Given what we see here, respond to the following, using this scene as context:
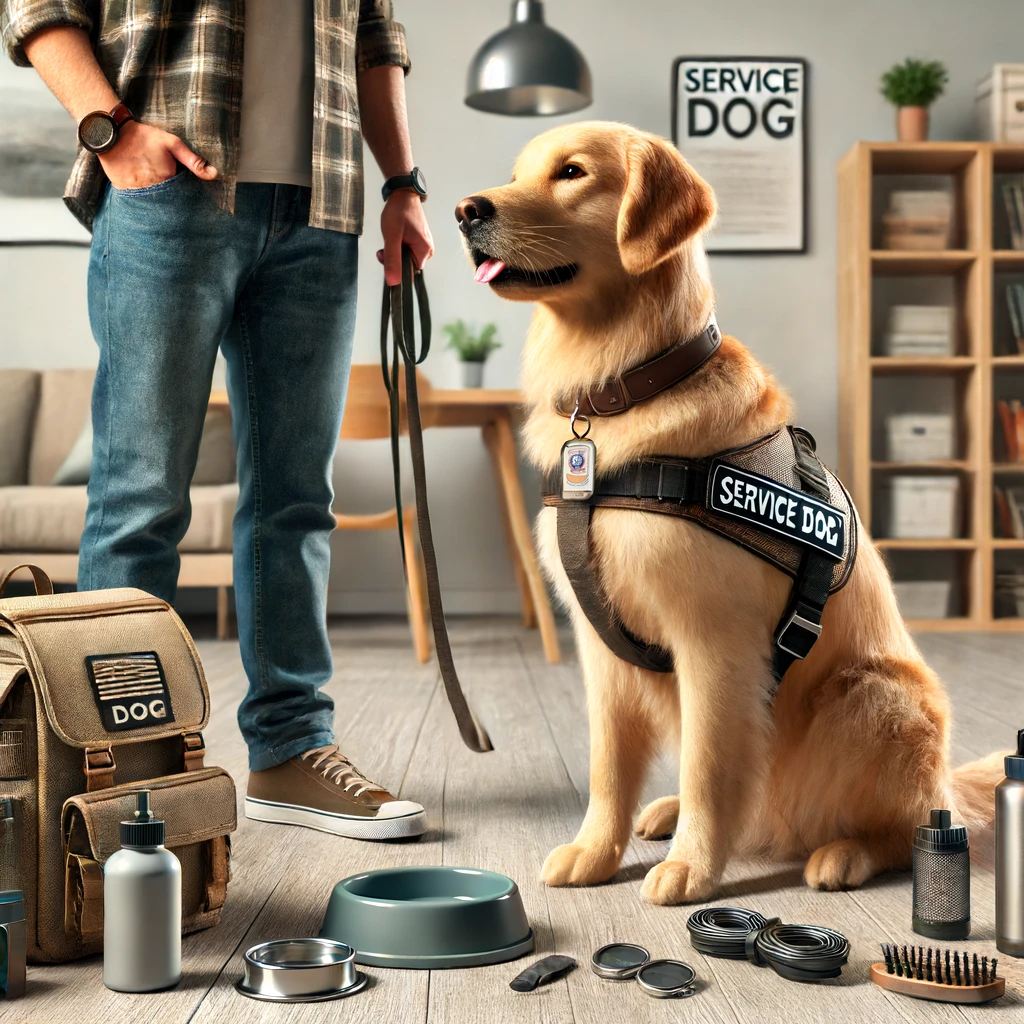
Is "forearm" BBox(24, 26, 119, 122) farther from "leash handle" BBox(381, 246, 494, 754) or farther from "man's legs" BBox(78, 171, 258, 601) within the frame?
"leash handle" BBox(381, 246, 494, 754)

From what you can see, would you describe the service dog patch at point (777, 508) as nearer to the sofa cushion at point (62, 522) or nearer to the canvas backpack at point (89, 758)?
the canvas backpack at point (89, 758)

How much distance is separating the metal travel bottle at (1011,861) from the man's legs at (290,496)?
0.83 meters

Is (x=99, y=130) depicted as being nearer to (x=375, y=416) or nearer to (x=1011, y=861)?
(x=1011, y=861)

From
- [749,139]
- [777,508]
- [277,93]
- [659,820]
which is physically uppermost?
[749,139]

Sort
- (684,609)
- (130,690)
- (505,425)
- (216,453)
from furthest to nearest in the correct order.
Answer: (216,453) < (505,425) < (684,609) < (130,690)

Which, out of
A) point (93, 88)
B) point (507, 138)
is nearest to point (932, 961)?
point (93, 88)

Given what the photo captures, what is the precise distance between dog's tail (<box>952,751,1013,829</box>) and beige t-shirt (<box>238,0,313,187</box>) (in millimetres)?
1247

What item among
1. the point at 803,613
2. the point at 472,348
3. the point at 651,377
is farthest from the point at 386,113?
the point at 472,348

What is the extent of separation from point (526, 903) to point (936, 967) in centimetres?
45

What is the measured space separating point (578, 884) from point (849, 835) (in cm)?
36

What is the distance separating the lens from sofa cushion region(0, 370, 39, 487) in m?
4.41

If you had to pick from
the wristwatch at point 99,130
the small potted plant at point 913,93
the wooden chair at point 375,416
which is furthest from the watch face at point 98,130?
the small potted plant at point 913,93

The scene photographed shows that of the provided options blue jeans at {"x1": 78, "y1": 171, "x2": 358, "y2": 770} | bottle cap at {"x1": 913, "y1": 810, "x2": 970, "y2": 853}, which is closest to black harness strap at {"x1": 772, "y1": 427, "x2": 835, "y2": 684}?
bottle cap at {"x1": 913, "y1": 810, "x2": 970, "y2": 853}

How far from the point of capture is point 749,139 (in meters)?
4.73
